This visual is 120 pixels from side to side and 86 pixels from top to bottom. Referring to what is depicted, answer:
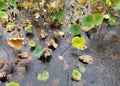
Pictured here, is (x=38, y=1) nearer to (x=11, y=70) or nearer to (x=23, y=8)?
(x=23, y=8)

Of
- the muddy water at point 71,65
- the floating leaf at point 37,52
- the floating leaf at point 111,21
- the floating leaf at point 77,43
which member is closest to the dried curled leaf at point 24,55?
the muddy water at point 71,65

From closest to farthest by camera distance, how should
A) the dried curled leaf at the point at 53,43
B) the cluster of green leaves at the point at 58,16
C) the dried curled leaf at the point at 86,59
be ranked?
the dried curled leaf at the point at 86,59, the dried curled leaf at the point at 53,43, the cluster of green leaves at the point at 58,16

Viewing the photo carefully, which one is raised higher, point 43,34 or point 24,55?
point 43,34

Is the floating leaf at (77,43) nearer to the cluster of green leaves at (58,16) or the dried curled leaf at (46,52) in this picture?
the dried curled leaf at (46,52)

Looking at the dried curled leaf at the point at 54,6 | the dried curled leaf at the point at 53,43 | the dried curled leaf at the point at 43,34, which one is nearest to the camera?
the dried curled leaf at the point at 53,43

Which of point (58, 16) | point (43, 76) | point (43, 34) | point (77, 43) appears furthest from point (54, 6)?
point (43, 76)

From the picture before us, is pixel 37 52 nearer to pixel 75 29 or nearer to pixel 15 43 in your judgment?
pixel 15 43

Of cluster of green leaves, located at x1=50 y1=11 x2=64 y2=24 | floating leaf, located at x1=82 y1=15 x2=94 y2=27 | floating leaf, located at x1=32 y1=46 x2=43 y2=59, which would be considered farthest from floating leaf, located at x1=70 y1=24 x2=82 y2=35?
floating leaf, located at x1=32 y1=46 x2=43 y2=59
